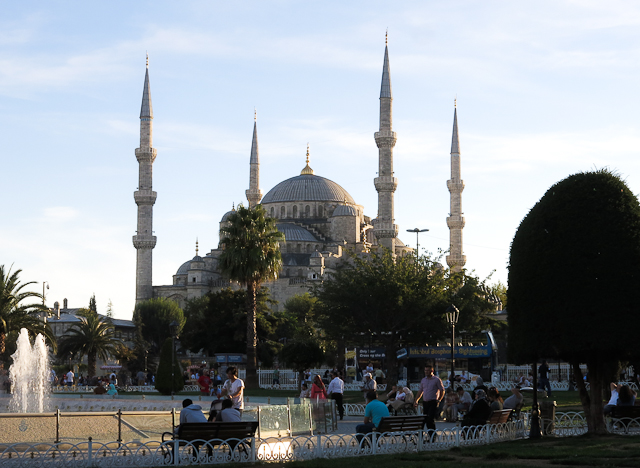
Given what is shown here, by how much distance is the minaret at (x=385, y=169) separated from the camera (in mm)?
55500

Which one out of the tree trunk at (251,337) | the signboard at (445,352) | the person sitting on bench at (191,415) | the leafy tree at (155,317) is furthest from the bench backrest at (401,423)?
the leafy tree at (155,317)

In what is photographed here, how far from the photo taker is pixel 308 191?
87.4 meters

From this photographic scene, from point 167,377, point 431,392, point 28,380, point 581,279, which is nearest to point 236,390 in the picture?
point 431,392

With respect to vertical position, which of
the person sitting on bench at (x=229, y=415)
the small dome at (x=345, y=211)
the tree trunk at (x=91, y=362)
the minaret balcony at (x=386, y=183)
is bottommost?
the tree trunk at (x=91, y=362)

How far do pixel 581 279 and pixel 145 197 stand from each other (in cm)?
5063

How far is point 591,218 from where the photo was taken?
11.8 m

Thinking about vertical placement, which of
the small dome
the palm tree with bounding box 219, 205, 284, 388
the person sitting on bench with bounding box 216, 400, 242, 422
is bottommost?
the person sitting on bench with bounding box 216, 400, 242, 422

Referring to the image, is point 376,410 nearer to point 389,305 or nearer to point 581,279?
point 581,279

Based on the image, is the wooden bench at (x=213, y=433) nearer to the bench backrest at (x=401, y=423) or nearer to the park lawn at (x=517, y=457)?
the park lawn at (x=517, y=457)

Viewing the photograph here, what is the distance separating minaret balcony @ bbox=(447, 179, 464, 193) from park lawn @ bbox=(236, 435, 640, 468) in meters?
54.7

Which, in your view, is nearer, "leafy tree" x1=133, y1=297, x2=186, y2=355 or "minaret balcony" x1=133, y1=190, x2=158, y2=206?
"minaret balcony" x1=133, y1=190, x2=158, y2=206

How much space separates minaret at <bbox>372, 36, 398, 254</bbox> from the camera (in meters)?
55.5

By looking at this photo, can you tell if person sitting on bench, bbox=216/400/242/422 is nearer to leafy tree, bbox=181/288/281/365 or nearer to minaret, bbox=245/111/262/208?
leafy tree, bbox=181/288/281/365

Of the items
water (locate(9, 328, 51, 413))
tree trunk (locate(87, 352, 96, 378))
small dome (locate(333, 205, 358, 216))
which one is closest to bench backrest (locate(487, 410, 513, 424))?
water (locate(9, 328, 51, 413))
